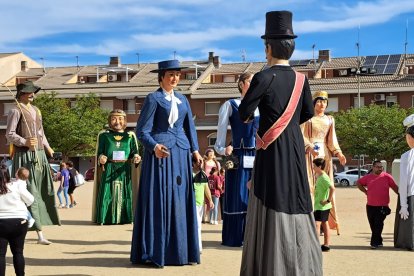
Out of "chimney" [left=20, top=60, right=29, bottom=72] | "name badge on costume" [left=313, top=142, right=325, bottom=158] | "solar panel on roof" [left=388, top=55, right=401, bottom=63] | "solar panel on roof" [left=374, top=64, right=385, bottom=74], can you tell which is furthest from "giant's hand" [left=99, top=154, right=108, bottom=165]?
"chimney" [left=20, top=60, right=29, bottom=72]

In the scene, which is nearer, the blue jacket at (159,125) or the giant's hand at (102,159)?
the blue jacket at (159,125)

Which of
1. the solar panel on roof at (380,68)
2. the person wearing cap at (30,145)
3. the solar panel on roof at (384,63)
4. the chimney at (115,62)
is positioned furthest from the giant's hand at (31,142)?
the chimney at (115,62)

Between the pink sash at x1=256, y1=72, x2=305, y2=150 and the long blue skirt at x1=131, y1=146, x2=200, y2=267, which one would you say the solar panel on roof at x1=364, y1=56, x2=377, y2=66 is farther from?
the pink sash at x1=256, y1=72, x2=305, y2=150

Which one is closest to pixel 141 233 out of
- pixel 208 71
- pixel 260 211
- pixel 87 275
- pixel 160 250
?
pixel 160 250

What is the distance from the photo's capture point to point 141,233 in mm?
8836

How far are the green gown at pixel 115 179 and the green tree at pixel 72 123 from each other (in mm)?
48426

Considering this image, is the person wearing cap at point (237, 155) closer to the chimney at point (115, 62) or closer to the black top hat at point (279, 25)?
the black top hat at point (279, 25)

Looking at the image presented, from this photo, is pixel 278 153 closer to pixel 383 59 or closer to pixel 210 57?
pixel 383 59

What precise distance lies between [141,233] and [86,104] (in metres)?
59.0

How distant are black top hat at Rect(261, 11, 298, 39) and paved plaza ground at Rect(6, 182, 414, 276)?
309cm

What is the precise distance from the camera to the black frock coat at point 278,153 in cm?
631

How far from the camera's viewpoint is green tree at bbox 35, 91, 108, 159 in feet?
211

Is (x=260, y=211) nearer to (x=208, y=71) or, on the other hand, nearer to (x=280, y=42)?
(x=280, y=42)

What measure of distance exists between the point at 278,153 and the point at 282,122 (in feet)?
0.92
